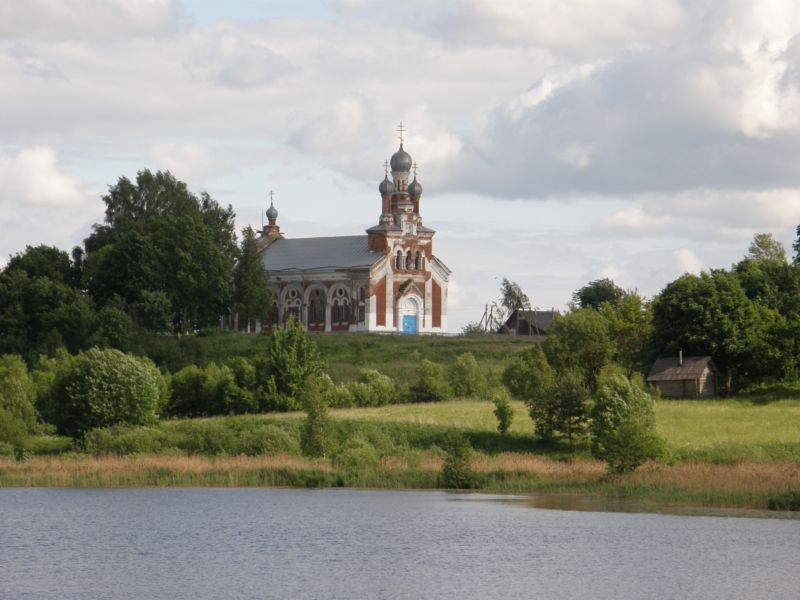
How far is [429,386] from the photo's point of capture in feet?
285

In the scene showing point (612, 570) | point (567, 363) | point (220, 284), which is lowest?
point (612, 570)

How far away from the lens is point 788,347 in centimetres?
8225

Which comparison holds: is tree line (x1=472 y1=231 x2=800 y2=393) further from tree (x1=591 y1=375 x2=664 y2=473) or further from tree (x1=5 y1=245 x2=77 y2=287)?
tree (x1=5 y1=245 x2=77 y2=287)

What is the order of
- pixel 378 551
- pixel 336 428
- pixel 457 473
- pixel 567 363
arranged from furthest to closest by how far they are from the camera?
pixel 567 363 → pixel 336 428 → pixel 457 473 → pixel 378 551

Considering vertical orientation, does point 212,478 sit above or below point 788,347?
below

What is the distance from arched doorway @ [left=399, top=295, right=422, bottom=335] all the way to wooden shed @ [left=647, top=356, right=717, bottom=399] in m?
44.5

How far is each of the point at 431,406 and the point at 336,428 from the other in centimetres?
1457

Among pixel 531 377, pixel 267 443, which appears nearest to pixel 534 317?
pixel 531 377

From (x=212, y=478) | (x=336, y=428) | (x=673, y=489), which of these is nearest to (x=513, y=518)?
(x=673, y=489)

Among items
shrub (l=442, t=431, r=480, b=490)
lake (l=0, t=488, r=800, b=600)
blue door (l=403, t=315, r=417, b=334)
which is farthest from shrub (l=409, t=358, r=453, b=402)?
blue door (l=403, t=315, r=417, b=334)

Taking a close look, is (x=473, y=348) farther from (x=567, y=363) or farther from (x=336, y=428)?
(x=336, y=428)

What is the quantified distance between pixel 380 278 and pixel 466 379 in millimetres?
40266

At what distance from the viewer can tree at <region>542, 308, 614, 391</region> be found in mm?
80812

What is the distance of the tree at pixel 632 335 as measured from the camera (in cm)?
9100
